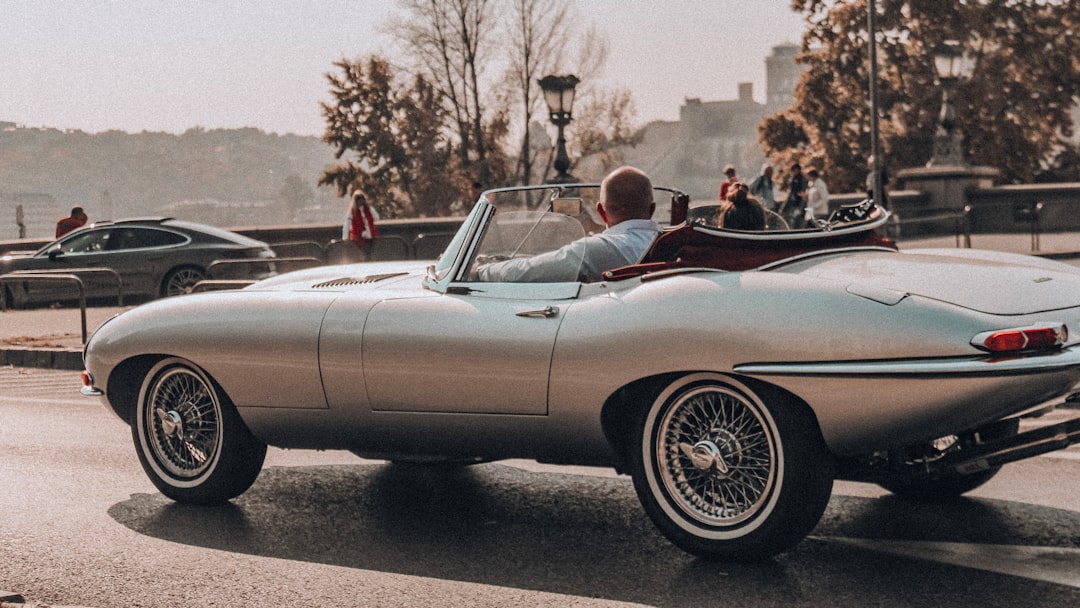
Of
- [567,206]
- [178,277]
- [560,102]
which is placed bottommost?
[178,277]

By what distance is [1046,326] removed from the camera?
455 cm

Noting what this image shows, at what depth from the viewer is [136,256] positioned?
2197 centimetres

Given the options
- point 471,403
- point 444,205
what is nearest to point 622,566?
point 471,403

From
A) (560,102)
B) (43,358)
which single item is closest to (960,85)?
(560,102)

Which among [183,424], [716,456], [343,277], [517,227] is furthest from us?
[343,277]

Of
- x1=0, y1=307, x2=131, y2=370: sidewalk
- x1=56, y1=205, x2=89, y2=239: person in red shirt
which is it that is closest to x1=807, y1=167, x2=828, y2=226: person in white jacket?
x1=0, y1=307, x2=131, y2=370: sidewalk

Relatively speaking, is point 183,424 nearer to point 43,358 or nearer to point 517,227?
point 517,227

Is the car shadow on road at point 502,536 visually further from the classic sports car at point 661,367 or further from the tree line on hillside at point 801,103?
the tree line on hillside at point 801,103

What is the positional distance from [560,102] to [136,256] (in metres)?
7.13

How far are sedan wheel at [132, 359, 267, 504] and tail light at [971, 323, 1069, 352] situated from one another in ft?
10.5

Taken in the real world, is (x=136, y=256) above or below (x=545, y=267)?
below

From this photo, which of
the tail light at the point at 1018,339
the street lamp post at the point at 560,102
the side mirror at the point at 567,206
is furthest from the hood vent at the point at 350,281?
the street lamp post at the point at 560,102

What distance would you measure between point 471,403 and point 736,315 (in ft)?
3.83

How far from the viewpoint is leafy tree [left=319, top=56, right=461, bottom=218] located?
5847 centimetres
